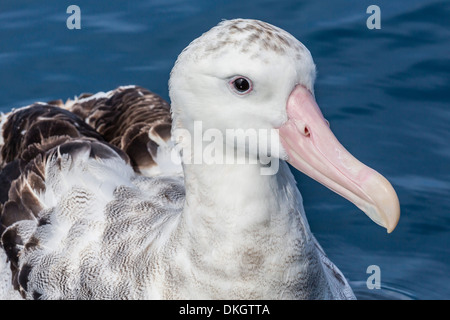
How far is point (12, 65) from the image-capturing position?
27.9ft

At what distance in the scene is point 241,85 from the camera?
4039 mm

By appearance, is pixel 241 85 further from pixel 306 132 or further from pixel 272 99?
pixel 306 132

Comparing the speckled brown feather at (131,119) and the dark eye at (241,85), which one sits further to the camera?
the speckled brown feather at (131,119)

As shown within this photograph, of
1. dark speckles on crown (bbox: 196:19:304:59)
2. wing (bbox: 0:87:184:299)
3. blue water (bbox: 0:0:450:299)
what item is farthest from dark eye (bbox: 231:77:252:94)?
blue water (bbox: 0:0:450:299)

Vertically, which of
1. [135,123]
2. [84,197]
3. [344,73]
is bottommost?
[344,73]

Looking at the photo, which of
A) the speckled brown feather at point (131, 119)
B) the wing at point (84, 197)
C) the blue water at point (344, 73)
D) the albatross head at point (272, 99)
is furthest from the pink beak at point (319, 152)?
the blue water at point (344, 73)

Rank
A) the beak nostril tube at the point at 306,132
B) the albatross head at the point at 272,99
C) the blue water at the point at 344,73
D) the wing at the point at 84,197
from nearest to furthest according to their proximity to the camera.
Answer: the albatross head at the point at 272,99
the beak nostril tube at the point at 306,132
the wing at the point at 84,197
the blue water at the point at 344,73

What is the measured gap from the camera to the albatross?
4082mm

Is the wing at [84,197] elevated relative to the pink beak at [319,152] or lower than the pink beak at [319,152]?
lower

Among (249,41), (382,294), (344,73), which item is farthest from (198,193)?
(344,73)

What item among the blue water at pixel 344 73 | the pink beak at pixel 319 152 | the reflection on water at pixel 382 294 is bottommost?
the reflection on water at pixel 382 294

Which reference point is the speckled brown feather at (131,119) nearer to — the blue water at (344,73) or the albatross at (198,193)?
the albatross at (198,193)

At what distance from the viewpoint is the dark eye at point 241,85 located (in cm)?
403
